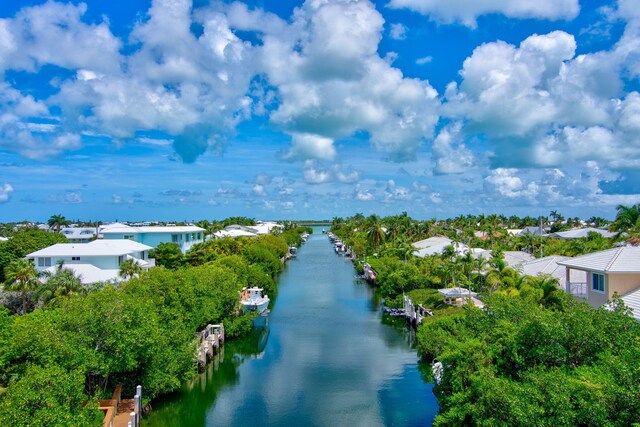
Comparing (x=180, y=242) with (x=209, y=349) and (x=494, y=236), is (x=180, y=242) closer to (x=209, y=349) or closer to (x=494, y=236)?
(x=209, y=349)

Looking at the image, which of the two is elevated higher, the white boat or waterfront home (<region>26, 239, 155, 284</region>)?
waterfront home (<region>26, 239, 155, 284</region>)

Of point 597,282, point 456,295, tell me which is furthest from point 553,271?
point 597,282

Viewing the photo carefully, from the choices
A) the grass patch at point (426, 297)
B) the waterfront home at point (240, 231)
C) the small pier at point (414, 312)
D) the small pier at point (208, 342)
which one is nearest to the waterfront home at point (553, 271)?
the grass patch at point (426, 297)

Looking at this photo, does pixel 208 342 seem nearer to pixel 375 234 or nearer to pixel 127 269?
pixel 127 269

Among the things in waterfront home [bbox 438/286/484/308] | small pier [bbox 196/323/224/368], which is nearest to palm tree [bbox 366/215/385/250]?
waterfront home [bbox 438/286/484/308]

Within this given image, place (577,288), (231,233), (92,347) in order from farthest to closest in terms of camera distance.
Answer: (231,233) < (577,288) < (92,347)

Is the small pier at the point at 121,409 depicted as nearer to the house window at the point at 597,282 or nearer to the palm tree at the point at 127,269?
the palm tree at the point at 127,269

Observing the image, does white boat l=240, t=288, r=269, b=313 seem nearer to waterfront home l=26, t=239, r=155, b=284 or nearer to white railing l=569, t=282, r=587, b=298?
waterfront home l=26, t=239, r=155, b=284
